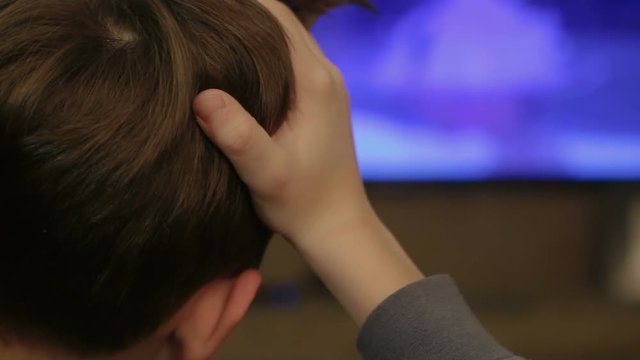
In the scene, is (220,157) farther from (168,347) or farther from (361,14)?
(361,14)

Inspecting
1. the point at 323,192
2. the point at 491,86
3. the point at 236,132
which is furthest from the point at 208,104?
the point at 491,86

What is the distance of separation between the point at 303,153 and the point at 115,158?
0.46ft

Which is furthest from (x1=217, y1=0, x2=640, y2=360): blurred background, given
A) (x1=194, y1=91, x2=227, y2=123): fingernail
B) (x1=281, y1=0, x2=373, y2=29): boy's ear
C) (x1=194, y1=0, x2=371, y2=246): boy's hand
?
(x1=194, y1=91, x2=227, y2=123): fingernail

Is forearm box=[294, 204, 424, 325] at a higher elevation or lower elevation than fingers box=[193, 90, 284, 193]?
lower

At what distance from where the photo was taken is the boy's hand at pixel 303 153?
54 centimetres

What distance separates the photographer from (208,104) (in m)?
0.52

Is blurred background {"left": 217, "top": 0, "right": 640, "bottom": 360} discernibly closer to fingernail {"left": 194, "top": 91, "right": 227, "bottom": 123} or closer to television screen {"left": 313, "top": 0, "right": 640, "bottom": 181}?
television screen {"left": 313, "top": 0, "right": 640, "bottom": 181}

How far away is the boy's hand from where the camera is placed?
1.77 ft

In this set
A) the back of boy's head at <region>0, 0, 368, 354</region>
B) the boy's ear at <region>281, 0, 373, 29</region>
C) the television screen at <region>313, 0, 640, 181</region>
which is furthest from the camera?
the television screen at <region>313, 0, 640, 181</region>

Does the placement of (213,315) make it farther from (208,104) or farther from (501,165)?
(501,165)

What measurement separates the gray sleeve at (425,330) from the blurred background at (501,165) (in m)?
0.81

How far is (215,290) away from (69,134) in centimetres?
17

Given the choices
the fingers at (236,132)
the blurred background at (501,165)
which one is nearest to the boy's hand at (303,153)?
the fingers at (236,132)

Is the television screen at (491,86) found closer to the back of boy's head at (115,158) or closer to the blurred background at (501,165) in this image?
the blurred background at (501,165)
